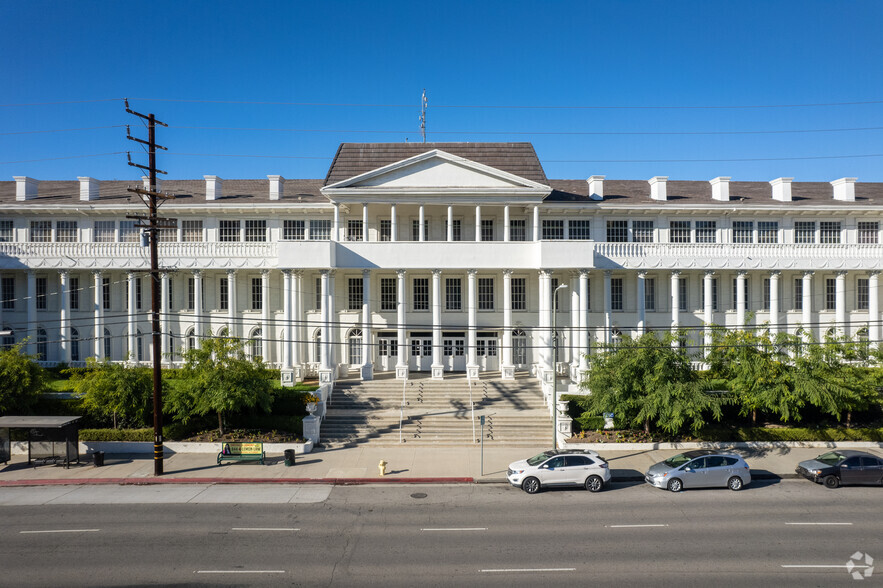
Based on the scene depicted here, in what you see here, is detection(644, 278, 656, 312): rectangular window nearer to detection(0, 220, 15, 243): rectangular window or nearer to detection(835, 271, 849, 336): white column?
detection(835, 271, 849, 336): white column

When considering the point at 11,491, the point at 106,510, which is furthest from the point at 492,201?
the point at 11,491

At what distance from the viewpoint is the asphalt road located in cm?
1280

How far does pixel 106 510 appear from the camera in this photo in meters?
17.9

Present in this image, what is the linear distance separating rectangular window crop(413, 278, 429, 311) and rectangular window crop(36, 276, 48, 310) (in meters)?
25.7

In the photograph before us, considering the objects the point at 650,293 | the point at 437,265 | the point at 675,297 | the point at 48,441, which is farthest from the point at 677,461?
the point at 48,441

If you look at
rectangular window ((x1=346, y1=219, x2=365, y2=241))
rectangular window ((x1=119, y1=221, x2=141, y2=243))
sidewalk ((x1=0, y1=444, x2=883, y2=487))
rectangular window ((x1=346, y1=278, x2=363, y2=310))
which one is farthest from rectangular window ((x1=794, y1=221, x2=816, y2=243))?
rectangular window ((x1=119, y1=221, x2=141, y2=243))

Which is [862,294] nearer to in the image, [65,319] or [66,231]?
[65,319]

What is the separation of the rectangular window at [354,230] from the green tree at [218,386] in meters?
13.1

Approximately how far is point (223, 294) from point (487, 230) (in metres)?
19.1

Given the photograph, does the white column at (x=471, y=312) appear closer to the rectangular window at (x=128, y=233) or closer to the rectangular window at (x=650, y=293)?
the rectangular window at (x=650, y=293)

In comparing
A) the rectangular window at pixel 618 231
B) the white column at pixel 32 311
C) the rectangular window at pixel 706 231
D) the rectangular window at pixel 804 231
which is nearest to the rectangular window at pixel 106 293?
the white column at pixel 32 311

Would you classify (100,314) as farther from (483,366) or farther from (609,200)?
(609,200)

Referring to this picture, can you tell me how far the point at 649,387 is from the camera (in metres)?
24.8

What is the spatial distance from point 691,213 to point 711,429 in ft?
56.2
